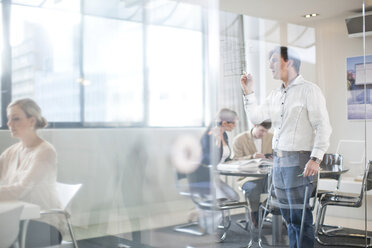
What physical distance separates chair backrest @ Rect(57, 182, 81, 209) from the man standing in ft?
3.73

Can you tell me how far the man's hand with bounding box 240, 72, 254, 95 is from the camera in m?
3.03

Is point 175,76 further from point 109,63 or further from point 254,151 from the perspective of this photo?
point 254,151

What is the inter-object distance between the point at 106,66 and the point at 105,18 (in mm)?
251

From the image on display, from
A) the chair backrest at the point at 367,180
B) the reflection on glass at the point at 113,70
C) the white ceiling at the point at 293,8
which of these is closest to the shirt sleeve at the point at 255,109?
the white ceiling at the point at 293,8

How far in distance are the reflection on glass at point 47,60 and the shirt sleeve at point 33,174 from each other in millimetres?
183

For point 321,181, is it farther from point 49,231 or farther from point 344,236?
point 49,231

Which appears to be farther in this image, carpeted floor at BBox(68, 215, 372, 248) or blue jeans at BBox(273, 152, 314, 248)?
blue jeans at BBox(273, 152, 314, 248)

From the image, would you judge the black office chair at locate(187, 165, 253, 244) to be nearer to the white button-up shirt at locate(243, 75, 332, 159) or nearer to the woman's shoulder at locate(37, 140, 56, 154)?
the white button-up shirt at locate(243, 75, 332, 159)

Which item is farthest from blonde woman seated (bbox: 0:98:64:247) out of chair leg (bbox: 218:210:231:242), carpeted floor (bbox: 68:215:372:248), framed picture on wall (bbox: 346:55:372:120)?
framed picture on wall (bbox: 346:55:372:120)

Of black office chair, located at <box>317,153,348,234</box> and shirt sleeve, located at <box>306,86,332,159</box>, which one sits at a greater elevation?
shirt sleeve, located at <box>306,86,332,159</box>

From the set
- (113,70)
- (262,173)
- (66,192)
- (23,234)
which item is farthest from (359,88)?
(23,234)

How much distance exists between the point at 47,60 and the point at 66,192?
2.11 ft

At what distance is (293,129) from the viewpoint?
10.1ft

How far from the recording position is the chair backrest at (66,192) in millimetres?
2441
